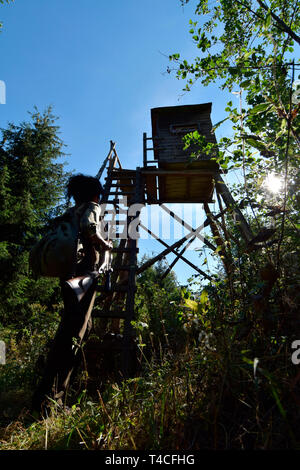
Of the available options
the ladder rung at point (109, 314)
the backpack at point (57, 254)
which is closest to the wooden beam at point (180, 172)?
the ladder rung at point (109, 314)

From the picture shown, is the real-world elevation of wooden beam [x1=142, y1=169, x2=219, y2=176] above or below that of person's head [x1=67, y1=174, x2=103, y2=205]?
above

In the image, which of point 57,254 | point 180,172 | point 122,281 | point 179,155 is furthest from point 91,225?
point 179,155

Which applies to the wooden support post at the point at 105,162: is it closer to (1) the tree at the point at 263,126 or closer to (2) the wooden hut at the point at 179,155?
(2) the wooden hut at the point at 179,155

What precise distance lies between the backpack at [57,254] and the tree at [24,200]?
22.4ft

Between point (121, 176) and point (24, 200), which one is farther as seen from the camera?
point (24, 200)

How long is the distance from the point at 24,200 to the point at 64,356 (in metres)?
9.45

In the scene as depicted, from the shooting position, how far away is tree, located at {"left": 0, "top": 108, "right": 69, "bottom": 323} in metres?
9.16

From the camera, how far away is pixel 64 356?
7.63ft

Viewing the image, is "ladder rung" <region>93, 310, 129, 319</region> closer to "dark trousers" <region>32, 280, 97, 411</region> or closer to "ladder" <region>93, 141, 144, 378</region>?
"ladder" <region>93, 141, 144, 378</region>

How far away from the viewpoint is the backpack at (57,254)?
2443 mm

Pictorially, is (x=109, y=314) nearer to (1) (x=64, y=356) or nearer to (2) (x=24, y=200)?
(1) (x=64, y=356)

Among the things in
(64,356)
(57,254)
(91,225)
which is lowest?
(64,356)

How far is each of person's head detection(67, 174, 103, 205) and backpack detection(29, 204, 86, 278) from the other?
72 centimetres

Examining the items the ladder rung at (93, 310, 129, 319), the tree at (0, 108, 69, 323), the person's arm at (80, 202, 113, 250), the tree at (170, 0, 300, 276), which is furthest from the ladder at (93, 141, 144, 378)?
the tree at (0, 108, 69, 323)
